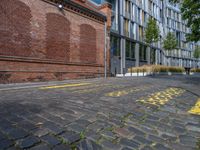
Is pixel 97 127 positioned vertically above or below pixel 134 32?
below

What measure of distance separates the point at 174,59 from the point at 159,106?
40741 mm

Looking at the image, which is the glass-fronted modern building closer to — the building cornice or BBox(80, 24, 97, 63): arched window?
the building cornice

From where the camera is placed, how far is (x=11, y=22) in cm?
996

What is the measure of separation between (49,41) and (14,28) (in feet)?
8.01

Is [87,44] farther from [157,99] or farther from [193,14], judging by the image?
[157,99]

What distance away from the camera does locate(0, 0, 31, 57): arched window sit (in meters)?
9.67

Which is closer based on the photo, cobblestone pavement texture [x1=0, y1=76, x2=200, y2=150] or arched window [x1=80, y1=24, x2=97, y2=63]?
cobblestone pavement texture [x1=0, y1=76, x2=200, y2=150]

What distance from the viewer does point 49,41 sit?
472 inches

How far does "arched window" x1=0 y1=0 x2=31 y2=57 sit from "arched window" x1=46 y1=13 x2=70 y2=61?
1488mm

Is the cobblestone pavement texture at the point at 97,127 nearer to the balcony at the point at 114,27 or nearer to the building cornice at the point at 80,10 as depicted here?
the building cornice at the point at 80,10

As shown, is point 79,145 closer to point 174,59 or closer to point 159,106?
point 159,106

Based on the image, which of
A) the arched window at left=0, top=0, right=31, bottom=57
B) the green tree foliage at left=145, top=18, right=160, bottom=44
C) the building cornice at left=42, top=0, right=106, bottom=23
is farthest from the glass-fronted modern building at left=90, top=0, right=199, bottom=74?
the arched window at left=0, top=0, right=31, bottom=57

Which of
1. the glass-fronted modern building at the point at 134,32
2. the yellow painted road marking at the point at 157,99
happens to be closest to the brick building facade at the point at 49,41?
the glass-fronted modern building at the point at 134,32

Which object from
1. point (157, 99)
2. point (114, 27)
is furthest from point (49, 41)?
point (114, 27)
